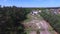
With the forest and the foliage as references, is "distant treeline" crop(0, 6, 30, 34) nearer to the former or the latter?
the forest

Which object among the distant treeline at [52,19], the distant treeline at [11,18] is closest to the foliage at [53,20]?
the distant treeline at [52,19]

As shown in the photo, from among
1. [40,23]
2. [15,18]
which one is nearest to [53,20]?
[40,23]

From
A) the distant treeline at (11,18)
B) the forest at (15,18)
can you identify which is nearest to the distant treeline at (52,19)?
the forest at (15,18)

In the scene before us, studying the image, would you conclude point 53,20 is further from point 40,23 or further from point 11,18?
point 11,18

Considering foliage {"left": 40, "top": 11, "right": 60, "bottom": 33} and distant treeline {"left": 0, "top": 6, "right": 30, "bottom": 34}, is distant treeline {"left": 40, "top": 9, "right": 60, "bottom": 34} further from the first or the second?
distant treeline {"left": 0, "top": 6, "right": 30, "bottom": 34}

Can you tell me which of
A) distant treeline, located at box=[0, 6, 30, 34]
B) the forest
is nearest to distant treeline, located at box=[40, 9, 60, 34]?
the forest

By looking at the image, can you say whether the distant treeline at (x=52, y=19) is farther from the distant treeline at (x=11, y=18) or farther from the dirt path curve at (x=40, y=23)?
the distant treeline at (x=11, y=18)

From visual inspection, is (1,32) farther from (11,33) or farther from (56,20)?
(56,20)

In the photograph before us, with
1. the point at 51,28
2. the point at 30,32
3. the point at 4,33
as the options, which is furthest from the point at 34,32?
the point at 4,33

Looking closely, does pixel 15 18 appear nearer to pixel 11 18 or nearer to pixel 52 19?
pixel 11 18
